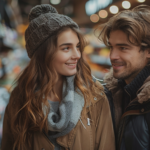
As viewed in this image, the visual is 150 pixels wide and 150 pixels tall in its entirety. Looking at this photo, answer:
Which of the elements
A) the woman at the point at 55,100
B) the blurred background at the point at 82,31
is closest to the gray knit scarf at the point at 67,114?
the woman at the point at 55,100

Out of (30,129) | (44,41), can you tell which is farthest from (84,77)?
(30,129)

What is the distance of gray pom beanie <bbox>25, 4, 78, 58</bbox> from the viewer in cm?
126

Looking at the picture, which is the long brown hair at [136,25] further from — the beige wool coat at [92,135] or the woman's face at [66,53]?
the beige wool coat at [92,135]

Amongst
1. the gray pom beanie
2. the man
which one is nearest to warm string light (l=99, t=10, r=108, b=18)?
the man

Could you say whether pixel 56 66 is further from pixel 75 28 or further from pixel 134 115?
pixel 134 115

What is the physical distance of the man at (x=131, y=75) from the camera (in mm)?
1195

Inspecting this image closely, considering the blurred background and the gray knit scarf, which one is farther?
the blurred background

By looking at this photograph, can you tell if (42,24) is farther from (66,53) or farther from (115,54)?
(115,54)

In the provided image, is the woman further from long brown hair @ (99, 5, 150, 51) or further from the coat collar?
long brown hair @ (99, 5, 150, 51)

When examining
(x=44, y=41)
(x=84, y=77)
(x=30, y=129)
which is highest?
(x=44, y=41)

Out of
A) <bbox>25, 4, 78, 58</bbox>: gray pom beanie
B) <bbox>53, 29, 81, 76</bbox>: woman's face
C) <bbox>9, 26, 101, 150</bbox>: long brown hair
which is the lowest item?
<bbox>9, 26, 101, 150</bbox>: long brown hair

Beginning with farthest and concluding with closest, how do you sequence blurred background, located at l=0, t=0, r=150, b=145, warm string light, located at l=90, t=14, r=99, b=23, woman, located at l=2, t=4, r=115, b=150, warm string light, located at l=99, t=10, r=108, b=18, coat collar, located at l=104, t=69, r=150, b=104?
1. warm string light, located at l=90, t=14, r=99, b=23
2. warm string light, located at l=99, t=10, r=108, b=18
3. blurred background, located at l=0, t=0, r=150, b=145
4. woman, located at l=2, t=4, r=115, b=150
5. coat collar, located at l=104, t=69, r=150, b=104

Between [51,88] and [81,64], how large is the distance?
1.24 ft

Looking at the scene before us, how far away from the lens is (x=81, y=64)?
1532 millimetres
